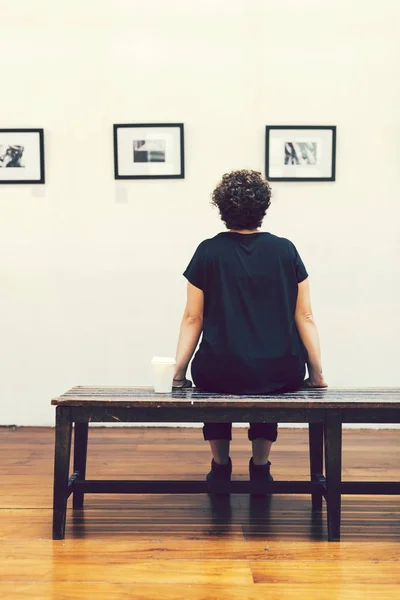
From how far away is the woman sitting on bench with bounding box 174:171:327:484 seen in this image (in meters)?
2.23

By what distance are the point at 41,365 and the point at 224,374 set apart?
1856mm

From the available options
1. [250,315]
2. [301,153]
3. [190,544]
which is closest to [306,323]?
[250,315]

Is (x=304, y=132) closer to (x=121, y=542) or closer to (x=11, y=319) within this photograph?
(x=11, y=319)

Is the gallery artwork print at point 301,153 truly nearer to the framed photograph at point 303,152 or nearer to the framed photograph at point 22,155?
the framed photograph at point 303,152

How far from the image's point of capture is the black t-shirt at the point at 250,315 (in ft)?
7.30

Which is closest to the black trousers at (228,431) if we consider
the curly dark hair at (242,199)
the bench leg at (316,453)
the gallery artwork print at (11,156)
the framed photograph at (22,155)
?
the bench leg at (316,453)

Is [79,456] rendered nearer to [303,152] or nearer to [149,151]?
[149,151]

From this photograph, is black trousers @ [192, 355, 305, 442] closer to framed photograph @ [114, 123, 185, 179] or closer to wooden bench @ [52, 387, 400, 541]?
wooden bench @ [52, 387, 400, 541]

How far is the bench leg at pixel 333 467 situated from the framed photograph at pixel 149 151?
2.00 m

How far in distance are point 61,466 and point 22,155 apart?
7.15 ft

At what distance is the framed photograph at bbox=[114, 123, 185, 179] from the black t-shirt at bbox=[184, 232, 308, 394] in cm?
154

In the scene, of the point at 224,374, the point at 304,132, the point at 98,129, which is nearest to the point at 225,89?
the point at 304,132

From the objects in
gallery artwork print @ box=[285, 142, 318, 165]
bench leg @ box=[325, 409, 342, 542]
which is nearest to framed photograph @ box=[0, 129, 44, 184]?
gallery artwork print @ box=[285, 142, 318, 165]

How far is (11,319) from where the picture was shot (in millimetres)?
3803
